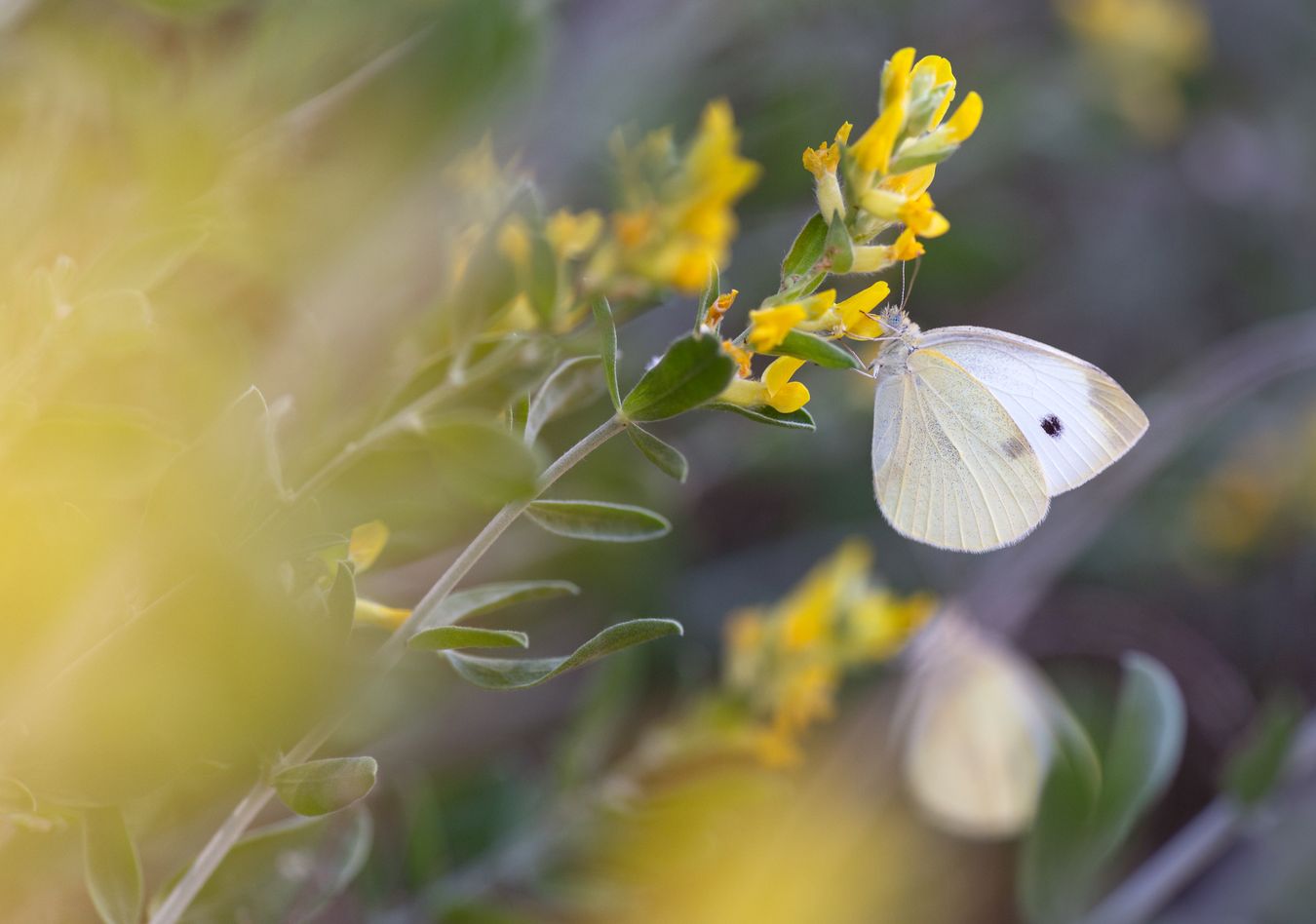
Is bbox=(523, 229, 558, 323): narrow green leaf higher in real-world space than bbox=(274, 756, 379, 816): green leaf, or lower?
higher

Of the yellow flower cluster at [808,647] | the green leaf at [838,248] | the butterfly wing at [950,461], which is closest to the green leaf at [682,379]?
the green leaf at [838,248]

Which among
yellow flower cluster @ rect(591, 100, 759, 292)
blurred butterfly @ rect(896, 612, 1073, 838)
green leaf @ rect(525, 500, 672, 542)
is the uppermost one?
yellow flower cluster @ rect(591, 100, 759, 292)

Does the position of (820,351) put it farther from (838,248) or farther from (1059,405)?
(1059,405)

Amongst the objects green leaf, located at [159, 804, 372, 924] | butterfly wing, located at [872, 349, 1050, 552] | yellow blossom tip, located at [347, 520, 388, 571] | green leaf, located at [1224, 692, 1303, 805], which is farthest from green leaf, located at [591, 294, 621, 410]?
green leaf, located at [1224, 692, 1303, 805]

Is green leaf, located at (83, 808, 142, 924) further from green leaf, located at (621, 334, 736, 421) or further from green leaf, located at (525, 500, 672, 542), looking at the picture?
green leaf, located at (621, 334, 736, 421)

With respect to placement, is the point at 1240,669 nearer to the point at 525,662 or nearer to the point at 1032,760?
the point at 1032,760

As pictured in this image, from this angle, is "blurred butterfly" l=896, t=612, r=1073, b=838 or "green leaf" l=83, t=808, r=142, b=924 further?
"blurred butterfly" l=896, t=612, r=1073, b=838

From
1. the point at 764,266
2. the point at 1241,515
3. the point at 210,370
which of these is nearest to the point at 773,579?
the point at 764,266
